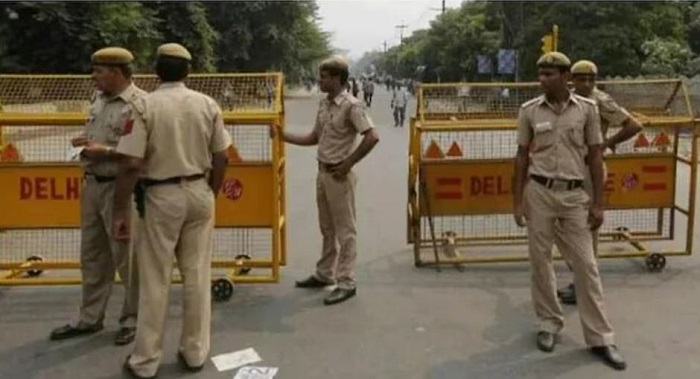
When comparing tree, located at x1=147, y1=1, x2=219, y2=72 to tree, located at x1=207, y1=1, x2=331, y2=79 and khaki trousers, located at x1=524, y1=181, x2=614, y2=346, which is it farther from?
khaki trousers, located at x1=524, y1=181, x2=614, y2=346

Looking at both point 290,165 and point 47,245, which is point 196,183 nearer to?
point 47,245

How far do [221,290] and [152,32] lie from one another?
31.1 meters

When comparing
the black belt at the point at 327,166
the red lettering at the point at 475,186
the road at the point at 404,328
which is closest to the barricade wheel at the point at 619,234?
the road at the point at 404,328

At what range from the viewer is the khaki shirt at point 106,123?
471cm

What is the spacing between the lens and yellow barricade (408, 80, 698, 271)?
6.73 m

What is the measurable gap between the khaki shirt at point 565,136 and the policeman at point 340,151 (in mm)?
1297

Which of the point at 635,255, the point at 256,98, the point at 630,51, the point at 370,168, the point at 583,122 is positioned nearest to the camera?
the point at 583,122

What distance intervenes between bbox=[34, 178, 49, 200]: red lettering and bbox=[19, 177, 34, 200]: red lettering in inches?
1.7

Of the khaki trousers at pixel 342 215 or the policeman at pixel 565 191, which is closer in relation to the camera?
the policeman at pixel 565 191

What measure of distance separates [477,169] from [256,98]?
6.69ft

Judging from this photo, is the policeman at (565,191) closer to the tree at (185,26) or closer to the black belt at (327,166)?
the black belt at (327,166)

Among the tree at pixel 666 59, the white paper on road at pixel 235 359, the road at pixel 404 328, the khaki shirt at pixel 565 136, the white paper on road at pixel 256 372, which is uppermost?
the tree at pixel 666 59

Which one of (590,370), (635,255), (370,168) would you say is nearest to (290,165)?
(370,168)

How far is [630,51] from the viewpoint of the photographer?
30.8 metres
